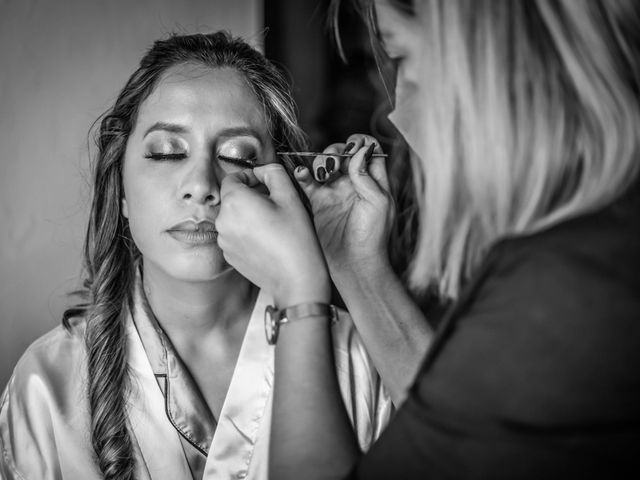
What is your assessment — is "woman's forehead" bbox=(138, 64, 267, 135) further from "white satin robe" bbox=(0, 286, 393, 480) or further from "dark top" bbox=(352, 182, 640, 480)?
"dark top" bbox=(352, 182, 640, 480)

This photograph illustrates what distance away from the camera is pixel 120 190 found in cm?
155

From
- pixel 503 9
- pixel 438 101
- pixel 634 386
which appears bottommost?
pixel 634 386

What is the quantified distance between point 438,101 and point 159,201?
0.74 meters

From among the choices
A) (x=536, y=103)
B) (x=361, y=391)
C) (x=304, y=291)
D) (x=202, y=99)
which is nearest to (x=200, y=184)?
(x=202, y=99)

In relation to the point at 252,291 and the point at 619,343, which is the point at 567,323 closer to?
the point at 619,343

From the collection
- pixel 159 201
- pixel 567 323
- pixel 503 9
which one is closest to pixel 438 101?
pixel 503 9

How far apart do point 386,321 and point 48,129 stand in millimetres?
1278

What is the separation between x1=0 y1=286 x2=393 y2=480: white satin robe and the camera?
1280 millimetres

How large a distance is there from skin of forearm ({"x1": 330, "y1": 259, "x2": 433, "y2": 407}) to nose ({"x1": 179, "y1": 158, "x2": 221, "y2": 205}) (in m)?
0.30

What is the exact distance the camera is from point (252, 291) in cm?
158

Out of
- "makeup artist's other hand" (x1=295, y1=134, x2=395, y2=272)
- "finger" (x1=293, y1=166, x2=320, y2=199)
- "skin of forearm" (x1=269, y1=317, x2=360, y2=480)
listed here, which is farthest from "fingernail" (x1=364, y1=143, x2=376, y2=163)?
"skin of forearm" (x1=269, y1=317, x2=360, y2=480)

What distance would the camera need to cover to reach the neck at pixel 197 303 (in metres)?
1.46

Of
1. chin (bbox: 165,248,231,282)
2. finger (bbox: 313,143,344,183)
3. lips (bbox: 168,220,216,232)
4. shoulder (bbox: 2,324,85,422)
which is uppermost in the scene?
finger (bbox: 313,143,344,183)

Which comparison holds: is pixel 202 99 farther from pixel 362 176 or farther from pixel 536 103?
pixel 536 103
